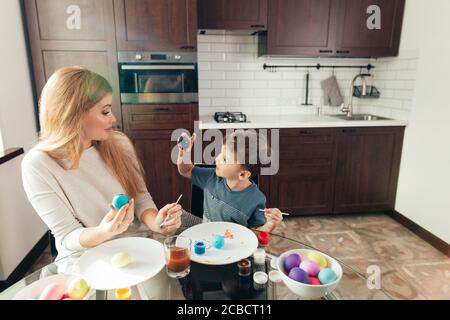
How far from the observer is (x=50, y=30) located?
2.38 m

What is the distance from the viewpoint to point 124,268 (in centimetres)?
102

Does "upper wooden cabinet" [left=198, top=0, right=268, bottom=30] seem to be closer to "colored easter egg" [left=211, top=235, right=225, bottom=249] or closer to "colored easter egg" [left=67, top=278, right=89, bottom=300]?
"colored easter egg" [left=211, top=235, right=225, bottom=249]

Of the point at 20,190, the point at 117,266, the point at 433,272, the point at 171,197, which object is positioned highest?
the point at 117,266

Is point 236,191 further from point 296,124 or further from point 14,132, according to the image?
point 14,132

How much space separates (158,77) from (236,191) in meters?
1.43

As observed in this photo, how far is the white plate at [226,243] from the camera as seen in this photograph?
3.61 feet

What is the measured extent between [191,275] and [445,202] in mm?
2264

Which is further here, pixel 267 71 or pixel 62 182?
pixel 267 71

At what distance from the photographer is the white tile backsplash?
9.96ft

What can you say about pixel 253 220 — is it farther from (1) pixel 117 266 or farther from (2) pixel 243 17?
(2) pixel 243 17

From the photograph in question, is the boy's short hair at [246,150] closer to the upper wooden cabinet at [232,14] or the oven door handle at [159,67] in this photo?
the oven door handle at [159,67]

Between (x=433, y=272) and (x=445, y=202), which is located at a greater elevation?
(x=445, y=202)
